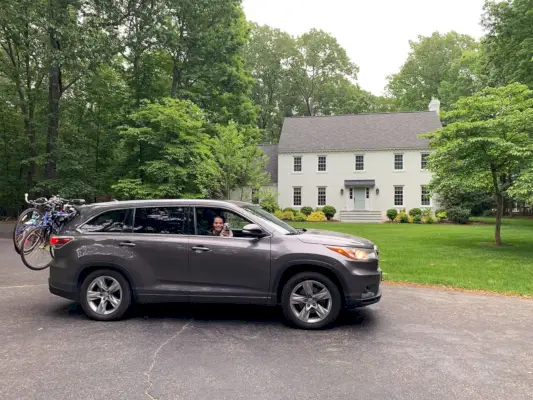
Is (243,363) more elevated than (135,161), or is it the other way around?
(135,161)

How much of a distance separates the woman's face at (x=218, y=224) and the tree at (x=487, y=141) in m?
10.3

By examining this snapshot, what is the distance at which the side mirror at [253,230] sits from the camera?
532 cm

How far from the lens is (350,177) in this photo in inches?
1331

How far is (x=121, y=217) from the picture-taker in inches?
228

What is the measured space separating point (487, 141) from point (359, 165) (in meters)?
21.3

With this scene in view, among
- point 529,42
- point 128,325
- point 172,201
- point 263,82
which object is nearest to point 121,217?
point 172,201

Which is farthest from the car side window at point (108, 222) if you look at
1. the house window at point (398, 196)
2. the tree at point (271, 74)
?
the tree at point (271, 74)

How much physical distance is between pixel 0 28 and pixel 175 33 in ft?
31.6

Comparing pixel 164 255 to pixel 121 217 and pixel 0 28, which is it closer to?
pixel 121 217

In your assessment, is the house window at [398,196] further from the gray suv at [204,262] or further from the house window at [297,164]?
the gray suv at [204,262]

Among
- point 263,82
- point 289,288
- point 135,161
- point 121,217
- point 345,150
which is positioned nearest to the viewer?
point 289,288

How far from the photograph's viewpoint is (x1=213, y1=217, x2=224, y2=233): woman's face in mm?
5590

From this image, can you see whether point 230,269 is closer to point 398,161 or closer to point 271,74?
point 398,161

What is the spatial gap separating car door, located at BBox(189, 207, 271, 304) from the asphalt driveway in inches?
17.3
